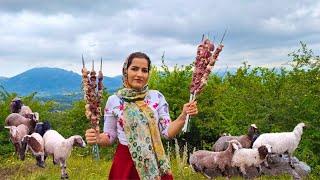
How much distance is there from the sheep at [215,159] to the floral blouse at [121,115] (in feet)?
18.4

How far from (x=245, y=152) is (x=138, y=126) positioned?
5965mm

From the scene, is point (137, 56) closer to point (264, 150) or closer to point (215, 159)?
point (264, 150)

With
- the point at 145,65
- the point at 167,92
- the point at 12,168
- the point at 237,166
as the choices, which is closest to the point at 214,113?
the point at 167,92

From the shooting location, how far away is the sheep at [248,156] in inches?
411

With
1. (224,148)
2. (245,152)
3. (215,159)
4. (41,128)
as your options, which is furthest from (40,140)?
(245,152)

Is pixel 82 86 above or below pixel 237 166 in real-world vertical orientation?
above

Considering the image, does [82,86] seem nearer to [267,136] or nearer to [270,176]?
[267,136]

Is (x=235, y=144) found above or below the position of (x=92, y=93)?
below

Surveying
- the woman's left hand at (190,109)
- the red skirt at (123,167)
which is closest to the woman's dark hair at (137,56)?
the woman's left hand at (190,109)

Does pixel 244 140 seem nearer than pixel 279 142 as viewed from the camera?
No

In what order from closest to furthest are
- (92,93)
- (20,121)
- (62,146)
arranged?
(92,93) → (62,146) → (20,121)

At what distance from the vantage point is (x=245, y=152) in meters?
10.5

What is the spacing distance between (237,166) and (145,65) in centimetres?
610

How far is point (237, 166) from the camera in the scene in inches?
417
